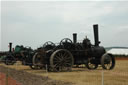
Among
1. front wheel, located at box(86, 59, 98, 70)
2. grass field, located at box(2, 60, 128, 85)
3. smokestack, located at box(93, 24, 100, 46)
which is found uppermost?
smokestack, located at box(93, 24, 100, 46)

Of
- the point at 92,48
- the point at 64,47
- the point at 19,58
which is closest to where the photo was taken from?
the point at 64,47

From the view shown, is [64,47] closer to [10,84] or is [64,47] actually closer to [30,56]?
[30,56]

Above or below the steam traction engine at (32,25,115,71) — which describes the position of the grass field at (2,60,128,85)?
below

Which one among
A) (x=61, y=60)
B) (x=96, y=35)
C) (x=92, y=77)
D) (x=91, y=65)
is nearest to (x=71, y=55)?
(x=61, y=60)

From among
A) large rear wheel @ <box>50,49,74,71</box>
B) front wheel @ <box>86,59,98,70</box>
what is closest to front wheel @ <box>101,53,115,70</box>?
front wheel @ <box>86,59,98,70</box>

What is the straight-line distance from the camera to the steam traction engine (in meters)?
18.8

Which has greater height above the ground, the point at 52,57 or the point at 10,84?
the point at 52,57

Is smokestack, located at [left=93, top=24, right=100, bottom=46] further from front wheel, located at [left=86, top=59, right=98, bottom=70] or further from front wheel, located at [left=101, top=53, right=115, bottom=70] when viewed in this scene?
front wheel, located at [left=86, top=59, right=98, bottom=70]

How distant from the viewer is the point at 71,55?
19.2 m

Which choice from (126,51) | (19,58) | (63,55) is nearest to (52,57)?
(63,55)

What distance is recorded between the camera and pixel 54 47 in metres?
20.3

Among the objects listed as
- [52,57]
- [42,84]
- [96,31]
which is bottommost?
[42,84]

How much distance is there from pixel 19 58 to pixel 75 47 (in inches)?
602

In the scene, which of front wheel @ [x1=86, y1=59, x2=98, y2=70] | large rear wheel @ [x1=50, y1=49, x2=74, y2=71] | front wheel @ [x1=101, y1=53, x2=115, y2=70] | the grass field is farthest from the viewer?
front wheel @ [x1=86, y1=59, x2=98, y2=70]
